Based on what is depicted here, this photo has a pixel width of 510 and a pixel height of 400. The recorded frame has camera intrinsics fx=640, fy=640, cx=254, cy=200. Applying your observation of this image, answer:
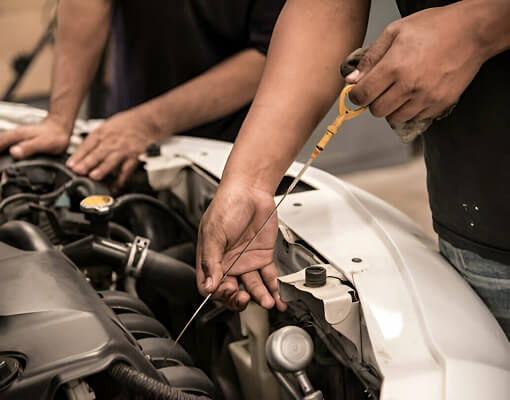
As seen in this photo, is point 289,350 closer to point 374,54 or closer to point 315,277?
point 315,277

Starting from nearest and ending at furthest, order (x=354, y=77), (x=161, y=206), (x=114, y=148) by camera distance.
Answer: (x=354, y=77) < (x=161, y=206) < (x=114, y=148)

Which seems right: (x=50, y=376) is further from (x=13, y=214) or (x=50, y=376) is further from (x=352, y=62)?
(x=13, y=214)

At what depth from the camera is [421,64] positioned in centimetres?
72

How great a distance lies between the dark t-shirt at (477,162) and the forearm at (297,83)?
113 mm

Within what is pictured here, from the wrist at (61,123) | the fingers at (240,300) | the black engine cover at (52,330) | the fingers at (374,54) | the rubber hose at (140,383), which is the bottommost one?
the fingers at (240,300)

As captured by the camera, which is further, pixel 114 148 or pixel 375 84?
pixel 114 148

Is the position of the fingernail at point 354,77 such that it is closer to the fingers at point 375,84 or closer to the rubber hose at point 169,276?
the fingers at point 375,84

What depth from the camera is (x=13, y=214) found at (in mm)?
1176

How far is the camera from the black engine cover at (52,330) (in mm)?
647

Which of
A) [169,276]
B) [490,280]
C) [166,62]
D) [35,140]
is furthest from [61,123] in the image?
[490,280]

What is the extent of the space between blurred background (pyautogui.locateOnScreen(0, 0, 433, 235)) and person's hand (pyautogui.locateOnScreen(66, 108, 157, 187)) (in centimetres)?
213

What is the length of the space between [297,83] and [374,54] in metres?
0.24

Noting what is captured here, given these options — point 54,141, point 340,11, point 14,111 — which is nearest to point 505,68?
point 340,11

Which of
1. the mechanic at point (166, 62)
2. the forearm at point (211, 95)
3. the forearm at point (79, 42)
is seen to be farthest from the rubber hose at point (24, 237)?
the forearm at point (79, 42)
